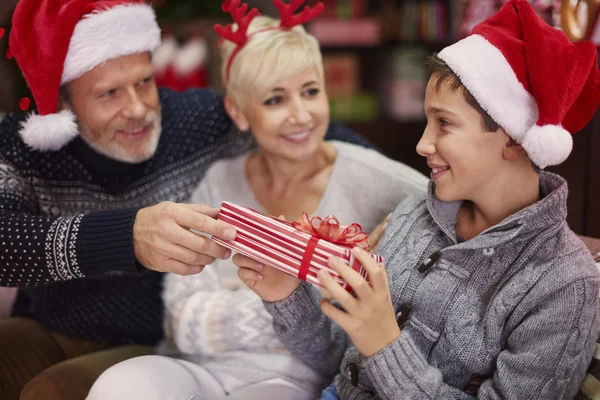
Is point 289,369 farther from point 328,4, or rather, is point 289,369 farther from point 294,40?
point 328,4

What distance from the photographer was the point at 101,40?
5.27 ft

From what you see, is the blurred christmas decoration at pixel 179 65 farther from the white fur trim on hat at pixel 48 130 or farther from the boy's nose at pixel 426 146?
the boy's nose at pixel 426 146

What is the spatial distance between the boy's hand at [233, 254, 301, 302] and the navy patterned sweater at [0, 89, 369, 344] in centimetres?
43

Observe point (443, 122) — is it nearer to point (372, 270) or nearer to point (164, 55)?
point (372, 270)

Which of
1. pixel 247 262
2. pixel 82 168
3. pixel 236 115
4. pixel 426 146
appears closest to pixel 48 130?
pixel 82 168

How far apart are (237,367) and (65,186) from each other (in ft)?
2.33

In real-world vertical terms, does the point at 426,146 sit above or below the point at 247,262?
above

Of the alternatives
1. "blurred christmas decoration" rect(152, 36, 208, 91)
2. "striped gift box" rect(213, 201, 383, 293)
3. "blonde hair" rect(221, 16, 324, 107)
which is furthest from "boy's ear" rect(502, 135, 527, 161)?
"blurred christmas decoration" rect(152, 36, 208, 91)

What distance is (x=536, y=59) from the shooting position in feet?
3.57

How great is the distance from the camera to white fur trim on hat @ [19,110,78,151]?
1619mm

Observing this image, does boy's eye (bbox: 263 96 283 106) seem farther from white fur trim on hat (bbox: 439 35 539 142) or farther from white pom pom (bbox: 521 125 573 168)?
white pom pom (bbox: 521 125 573 168)

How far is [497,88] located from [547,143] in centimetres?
13

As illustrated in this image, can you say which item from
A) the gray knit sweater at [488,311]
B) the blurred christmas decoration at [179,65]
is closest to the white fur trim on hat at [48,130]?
the gray knit sweater at [488,311]

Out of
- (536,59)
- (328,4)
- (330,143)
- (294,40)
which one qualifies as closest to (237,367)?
(330,143)
